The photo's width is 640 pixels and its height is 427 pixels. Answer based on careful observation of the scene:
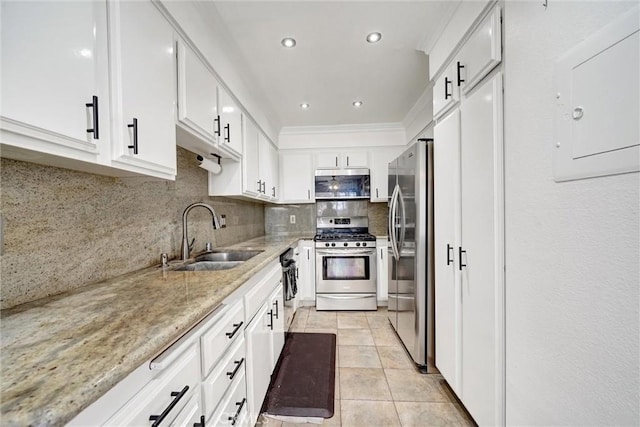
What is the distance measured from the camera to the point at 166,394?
698 mm

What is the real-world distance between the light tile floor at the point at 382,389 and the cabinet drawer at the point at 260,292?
28.5 inches

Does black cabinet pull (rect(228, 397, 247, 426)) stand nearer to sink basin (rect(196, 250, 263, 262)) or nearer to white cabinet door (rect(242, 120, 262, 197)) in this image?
sink basin (rect(196, 250, 263, 262))

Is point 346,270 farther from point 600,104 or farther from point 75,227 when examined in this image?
point 600,104

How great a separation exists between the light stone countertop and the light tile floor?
1.13m

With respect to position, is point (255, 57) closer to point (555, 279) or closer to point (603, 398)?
point (555, 279)

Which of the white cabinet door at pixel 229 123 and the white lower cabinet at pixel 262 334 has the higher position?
the white cabinet door at pixel 229 123

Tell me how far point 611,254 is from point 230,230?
269cm

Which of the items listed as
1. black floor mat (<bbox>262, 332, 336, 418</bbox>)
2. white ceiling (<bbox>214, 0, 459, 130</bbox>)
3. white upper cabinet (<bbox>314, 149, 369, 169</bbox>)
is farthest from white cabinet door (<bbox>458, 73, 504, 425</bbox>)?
white upper cabinet (<bbox>314, 149, 369, 169</bbox>)

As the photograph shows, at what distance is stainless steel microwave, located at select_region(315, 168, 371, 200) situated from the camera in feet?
12.0

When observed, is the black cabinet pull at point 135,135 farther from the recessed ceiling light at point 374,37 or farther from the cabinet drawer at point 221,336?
the recessed ceiling light at point 374,37

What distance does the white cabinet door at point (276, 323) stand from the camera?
1.82 meters

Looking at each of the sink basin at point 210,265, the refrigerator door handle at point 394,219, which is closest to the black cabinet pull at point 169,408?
the sink basin at point 210,265

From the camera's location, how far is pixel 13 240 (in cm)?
87

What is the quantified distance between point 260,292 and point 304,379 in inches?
35.1
